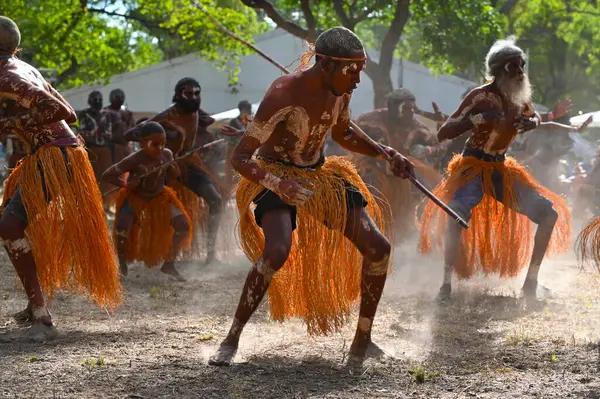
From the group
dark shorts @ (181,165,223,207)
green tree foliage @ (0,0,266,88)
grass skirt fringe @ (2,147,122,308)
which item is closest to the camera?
grass skirt fringe @ (2,147,122,308)

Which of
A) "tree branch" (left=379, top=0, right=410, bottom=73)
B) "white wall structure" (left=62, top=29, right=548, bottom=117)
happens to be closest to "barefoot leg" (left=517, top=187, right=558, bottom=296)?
"tree branch" (left=379, top=0, right=410, bottom=73)

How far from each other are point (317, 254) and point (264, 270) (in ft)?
1.53

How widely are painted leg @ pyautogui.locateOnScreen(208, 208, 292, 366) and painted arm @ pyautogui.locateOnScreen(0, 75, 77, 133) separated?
1.24 metres

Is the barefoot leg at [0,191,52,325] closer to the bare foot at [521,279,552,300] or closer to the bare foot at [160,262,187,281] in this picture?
the bare foot at [160,262,187,281]

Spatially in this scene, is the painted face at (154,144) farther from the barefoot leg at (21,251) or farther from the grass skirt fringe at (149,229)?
the barefoot leg at (21,251)

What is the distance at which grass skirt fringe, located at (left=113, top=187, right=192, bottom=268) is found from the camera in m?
6.68

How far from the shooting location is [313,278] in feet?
13.8

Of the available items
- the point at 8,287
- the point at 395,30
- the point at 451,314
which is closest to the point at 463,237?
the point at 451,314

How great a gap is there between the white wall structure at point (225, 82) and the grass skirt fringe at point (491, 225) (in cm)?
1621

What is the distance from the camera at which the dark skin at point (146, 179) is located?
259 inches

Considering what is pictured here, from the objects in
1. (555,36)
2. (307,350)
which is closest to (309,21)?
(307,350)

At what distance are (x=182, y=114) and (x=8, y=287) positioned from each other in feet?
6.73

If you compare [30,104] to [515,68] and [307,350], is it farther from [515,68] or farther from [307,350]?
[515,68]

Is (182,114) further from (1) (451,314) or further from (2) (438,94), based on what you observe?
(2) (438,94)
